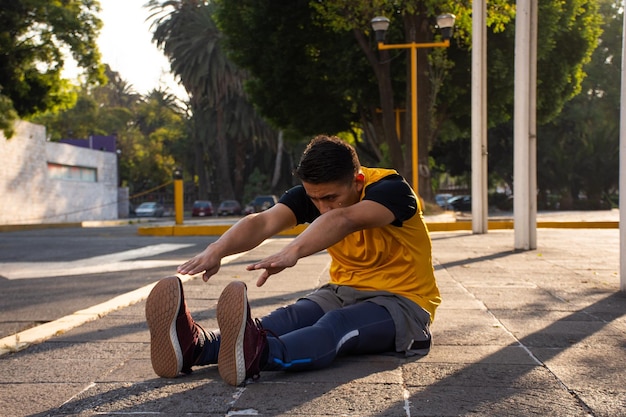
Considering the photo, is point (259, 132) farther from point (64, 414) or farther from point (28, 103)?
point (64, 414)

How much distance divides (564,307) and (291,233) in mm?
12322

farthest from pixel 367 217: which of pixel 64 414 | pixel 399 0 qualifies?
pixel 399 0

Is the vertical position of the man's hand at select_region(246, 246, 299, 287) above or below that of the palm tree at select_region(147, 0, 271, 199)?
below

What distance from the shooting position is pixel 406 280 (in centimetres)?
398

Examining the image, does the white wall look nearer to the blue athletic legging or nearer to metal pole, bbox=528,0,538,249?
metal pole, bbox=528,0,538,249

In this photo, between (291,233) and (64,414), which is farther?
(291,233)

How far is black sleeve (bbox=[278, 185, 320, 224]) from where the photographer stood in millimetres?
4082

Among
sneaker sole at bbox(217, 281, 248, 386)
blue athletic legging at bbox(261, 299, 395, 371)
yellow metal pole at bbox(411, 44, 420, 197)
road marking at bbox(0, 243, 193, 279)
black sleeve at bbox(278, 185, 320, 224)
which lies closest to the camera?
sneaker sole at bbox(217, 281, 248, 386)

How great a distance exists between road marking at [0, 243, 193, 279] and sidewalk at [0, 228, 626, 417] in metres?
3.62

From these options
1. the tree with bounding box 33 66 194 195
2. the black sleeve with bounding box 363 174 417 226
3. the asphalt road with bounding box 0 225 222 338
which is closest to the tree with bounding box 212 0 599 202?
the asphalt road with bounding box 0 225 222 338

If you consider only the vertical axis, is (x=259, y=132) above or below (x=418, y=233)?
above

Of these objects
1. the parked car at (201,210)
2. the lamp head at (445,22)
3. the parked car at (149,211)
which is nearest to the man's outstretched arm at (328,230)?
the lamp head at (445,22)

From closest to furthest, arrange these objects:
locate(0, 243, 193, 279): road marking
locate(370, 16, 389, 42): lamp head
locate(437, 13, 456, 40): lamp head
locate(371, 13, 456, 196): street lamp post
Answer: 1. locate(0, 243, 193, 279): road marking
2. locate(437, 13, 456, 40): lamp head
3. locate(371, 13, 456, 196): street lamp post
4. locate(370, 16, 389, 42): lamp head

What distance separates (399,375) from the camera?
3.54m
